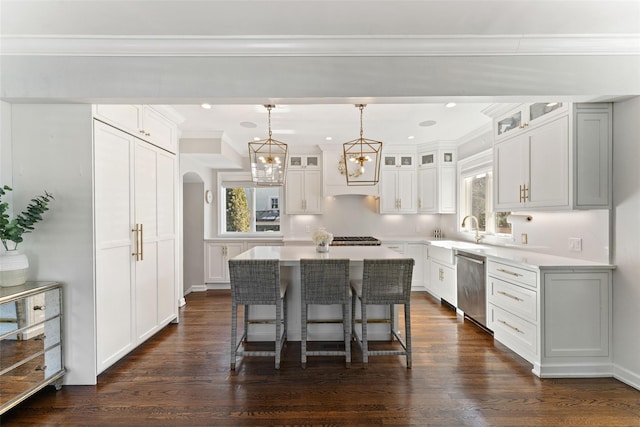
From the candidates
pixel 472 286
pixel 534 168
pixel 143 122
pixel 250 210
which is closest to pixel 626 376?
pixel 472 286

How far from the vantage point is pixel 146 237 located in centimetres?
318

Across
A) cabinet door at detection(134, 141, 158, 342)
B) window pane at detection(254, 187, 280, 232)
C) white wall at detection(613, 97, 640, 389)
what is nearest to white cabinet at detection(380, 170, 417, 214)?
Answer: window pane at detection(254, 187, 280, 232)

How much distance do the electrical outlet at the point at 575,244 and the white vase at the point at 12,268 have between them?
4.75 metres

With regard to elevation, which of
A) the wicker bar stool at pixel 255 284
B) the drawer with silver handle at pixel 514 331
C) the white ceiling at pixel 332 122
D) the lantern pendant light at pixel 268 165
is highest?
the white ceiling at pixel 332 122

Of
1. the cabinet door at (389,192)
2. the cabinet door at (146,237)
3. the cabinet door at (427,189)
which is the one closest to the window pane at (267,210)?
the cabinet door at (389,192)

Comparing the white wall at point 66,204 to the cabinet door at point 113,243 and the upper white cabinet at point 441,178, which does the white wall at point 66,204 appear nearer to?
the cabinet door at point 113,243

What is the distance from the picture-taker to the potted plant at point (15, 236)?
210 centimetres

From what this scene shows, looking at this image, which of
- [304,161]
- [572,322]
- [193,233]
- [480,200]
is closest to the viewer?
[572,322]

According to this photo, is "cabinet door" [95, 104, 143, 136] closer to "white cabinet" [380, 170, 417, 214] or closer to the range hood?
the range hood

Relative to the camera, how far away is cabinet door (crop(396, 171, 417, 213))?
5.68 meters

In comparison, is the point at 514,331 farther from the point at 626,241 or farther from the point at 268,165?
the point at 268,165

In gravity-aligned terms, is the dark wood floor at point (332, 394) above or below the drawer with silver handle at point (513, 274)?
below

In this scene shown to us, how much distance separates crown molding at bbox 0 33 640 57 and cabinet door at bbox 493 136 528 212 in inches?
43.0

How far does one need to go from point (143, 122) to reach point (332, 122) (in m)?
2.37
